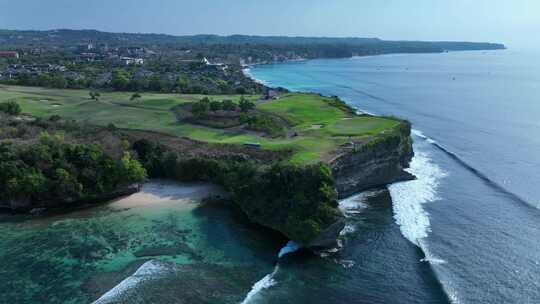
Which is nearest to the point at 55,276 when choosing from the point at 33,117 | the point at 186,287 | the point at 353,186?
the point at 186,287

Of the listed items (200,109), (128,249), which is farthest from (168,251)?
(200,109)

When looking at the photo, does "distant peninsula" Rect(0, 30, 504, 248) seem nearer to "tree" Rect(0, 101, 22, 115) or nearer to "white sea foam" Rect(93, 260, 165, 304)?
"tree" Rect(0, 101, 22, 115)

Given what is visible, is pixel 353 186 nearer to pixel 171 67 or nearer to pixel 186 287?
pixel 186 287

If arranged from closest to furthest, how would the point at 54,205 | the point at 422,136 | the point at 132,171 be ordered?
the point at 54,205
the point at 132,171
the point at 422,136

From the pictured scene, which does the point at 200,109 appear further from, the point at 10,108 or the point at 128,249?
the point at 128,249

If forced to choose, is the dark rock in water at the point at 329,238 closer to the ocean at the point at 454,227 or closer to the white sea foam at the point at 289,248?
the white sea foam at the point at 289,248

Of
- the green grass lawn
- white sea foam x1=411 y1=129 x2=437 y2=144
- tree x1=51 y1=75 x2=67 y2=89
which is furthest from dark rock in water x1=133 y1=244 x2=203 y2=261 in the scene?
tree x1=51 y1=75 x2=67 y2=89
